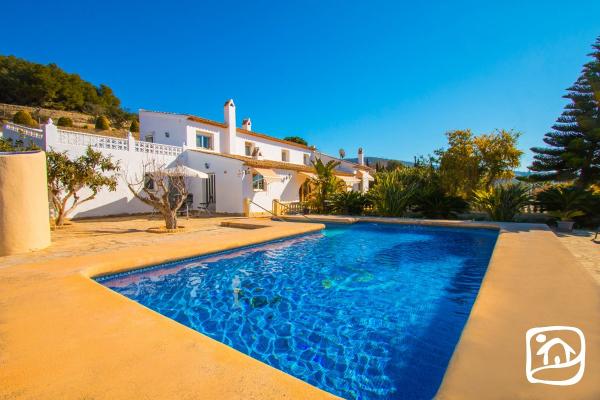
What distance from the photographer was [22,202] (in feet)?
33.5

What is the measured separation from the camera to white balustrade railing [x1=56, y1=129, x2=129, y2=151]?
20.3m

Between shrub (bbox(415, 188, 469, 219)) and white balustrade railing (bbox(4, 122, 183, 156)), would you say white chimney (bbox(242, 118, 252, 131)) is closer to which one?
white balustrade railing (bbox(4, 122, 183, 156))

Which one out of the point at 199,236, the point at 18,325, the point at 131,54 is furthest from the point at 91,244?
the point at 131,54

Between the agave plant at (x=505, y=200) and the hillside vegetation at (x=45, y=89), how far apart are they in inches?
2788

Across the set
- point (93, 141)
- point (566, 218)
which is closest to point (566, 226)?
point (566, 218)

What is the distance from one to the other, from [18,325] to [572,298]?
942 centimetres

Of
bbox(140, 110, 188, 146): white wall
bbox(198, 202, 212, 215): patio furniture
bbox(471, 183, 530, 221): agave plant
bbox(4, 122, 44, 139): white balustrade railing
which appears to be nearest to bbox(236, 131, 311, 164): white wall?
bbox(140, 110, 188, 146): white wall

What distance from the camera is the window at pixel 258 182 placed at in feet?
88.0

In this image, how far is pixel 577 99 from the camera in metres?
20.0

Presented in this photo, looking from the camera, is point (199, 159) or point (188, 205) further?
point (199, 159)

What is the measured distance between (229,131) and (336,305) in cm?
2654

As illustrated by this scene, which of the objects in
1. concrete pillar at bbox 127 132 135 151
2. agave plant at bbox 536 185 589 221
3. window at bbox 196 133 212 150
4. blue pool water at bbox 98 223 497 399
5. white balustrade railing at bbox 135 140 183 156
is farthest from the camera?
window at bbox 196 133 212 150

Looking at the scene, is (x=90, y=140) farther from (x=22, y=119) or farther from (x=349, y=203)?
(x=22, y=119)

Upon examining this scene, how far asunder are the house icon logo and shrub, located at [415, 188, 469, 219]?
55.7 ft
